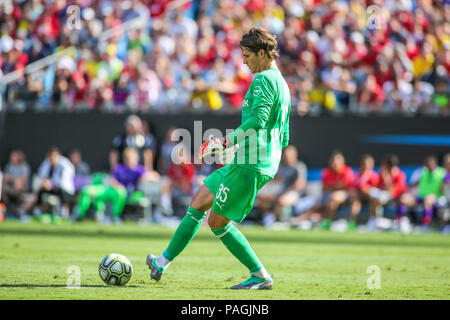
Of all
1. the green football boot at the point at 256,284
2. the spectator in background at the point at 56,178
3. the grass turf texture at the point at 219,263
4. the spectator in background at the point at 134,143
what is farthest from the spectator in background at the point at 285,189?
the green football boot at the point at 256,284

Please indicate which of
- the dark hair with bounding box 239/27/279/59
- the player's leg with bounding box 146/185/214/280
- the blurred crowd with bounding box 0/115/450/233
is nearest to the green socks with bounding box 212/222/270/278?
the player's leg with bounding box 146/185/214/280

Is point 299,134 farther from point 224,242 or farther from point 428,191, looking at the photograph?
point 224,242

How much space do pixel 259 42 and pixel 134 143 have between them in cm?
1180

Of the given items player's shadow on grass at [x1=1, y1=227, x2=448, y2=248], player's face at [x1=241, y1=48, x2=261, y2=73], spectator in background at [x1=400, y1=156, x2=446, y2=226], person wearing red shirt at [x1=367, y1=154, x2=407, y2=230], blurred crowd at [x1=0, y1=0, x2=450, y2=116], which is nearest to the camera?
player's face at [x1=241, y1=48, x2=261, y2=73]

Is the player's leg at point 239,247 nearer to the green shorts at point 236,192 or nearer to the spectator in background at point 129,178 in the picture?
the green shorts at point 236,192

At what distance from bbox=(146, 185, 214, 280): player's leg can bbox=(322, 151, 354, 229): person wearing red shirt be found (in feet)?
37.1

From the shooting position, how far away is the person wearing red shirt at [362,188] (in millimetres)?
19297

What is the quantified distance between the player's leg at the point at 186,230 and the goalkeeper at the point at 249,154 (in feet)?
0.03

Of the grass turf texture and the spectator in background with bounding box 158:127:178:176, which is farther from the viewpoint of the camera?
the spectator in background with bounding box 158:127:178:176

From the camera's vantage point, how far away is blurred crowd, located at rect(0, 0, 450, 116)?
64.7 feet

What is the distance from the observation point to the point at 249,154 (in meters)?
7.94

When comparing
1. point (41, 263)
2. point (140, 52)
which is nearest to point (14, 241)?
point (41, 263)

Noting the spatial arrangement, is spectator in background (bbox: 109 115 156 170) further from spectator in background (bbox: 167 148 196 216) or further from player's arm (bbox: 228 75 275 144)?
player's arm (bbox: 228 75 275 144)

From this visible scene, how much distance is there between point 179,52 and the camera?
68.4ft
